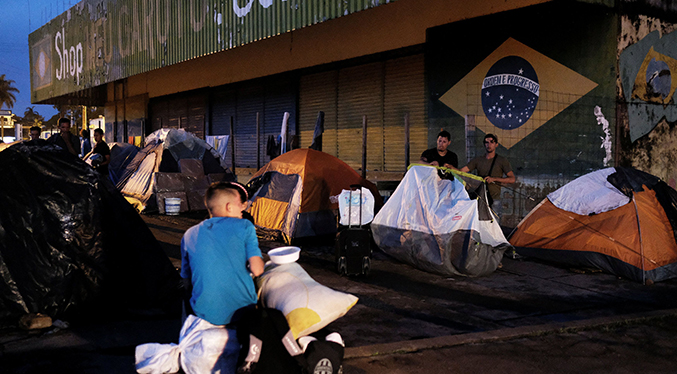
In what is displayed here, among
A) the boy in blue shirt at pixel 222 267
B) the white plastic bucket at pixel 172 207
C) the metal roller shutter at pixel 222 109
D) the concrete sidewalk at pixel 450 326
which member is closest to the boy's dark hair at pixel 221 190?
the boy in blue shirt at pixel 222 267

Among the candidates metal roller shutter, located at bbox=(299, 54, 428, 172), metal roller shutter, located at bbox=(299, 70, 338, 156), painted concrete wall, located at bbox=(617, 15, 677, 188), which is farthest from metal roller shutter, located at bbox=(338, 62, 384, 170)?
painted concrete wall, located at bbox=(617, 15, 677, 188)

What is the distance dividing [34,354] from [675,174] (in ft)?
42.0

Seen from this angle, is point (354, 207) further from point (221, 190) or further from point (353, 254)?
point (221, 190)

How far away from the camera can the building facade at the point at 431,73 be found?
10906 mm

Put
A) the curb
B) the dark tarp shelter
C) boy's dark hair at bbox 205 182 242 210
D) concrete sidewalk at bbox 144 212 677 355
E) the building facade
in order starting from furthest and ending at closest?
the building facade < concrete sidewalk at bbox 144 212 677 355 < the dark tarp shelter < the curb < boy's dark hair at bbox 205 182 242 210

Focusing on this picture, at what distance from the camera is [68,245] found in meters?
5.02

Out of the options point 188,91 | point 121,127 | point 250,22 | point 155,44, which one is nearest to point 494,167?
point 250,22

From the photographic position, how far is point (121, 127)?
29219 millimetres

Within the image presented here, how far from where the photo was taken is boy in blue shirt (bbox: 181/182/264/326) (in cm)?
344

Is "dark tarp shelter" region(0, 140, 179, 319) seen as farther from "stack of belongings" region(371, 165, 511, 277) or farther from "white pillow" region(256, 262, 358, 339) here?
"stack of belongings" region(371, 165, 511, 277)

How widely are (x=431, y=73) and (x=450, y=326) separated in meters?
9.27

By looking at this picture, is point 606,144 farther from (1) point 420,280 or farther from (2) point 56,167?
(2) point 56,167

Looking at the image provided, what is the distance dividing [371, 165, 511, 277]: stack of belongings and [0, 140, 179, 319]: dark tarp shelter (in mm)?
3533

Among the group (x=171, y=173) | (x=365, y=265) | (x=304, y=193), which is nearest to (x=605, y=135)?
(x=304, y=193)
